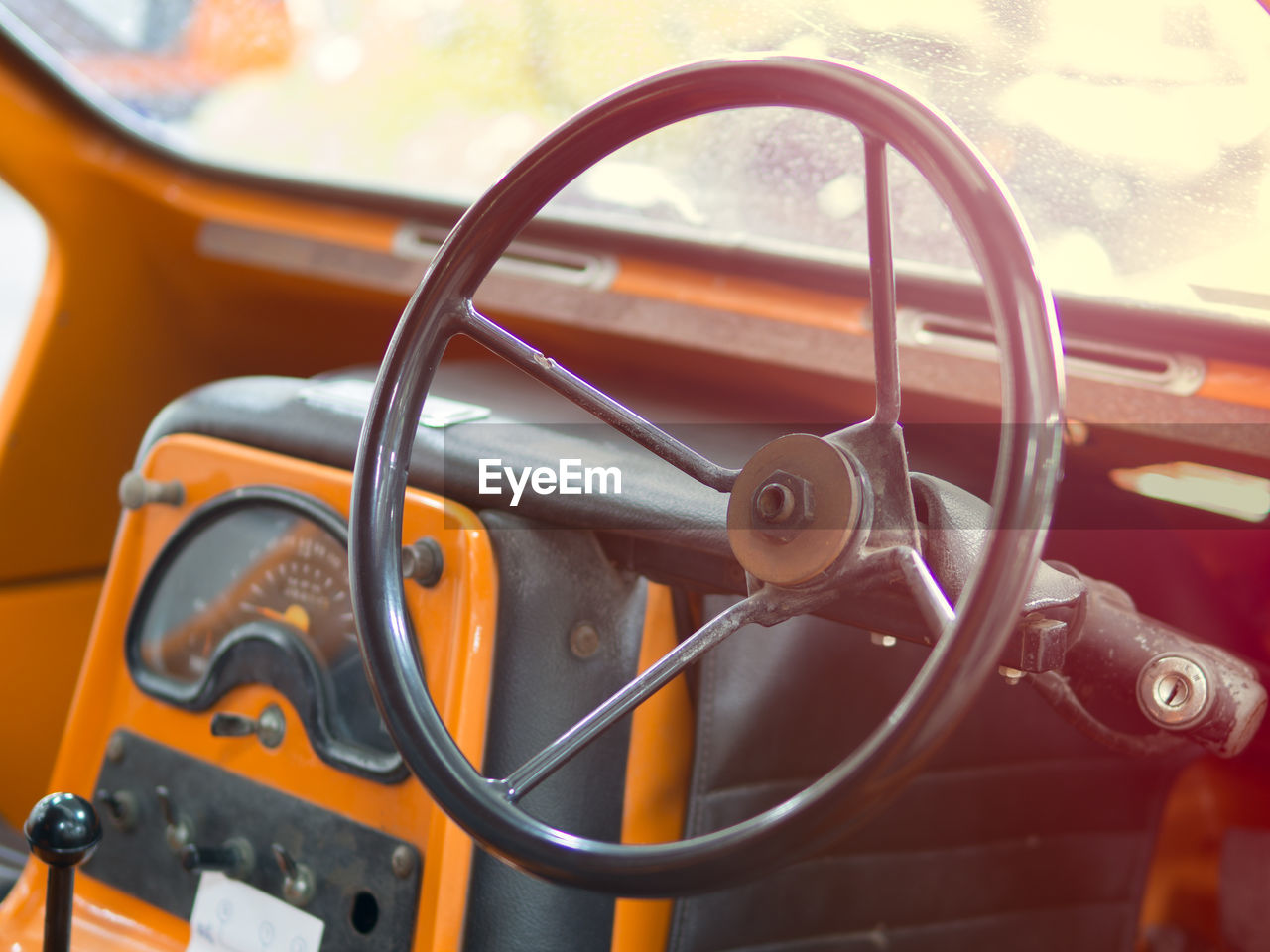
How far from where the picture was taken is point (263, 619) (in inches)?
44.5

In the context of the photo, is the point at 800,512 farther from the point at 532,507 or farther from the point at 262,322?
the point at 262,322

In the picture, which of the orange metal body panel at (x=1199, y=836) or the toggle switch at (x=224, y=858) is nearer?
the toggle switch at (x=224, y=858)

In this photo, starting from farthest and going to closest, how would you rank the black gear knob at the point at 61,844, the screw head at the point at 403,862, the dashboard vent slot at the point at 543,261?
the dashboard vent slot at the point at 543,261, the screw head at the point at 403,862, the black gear knob at the point at 61,844

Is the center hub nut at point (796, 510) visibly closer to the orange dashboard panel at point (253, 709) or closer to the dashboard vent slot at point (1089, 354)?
the orange dashboard panel at point (253, 709)

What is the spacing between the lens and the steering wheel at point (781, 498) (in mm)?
564

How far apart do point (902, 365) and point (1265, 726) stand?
0.56 metres

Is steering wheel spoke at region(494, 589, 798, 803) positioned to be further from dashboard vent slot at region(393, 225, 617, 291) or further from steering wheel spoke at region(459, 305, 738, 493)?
dashboard vent slot at region(393, 225, 617, 291)

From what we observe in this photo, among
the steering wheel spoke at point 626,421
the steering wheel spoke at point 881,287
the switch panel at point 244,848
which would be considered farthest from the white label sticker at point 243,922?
the steering wheel spoke at point 881,287

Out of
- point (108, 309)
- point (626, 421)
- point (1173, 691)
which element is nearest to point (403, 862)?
point (626, 421)

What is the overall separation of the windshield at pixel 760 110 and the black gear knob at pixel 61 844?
2.79 feet

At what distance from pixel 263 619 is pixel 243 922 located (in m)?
0.29

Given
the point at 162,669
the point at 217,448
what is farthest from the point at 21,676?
the point at 217,448

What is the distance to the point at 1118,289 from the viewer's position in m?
1.12

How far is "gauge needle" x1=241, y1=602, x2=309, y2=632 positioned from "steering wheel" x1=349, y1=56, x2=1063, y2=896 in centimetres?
31
